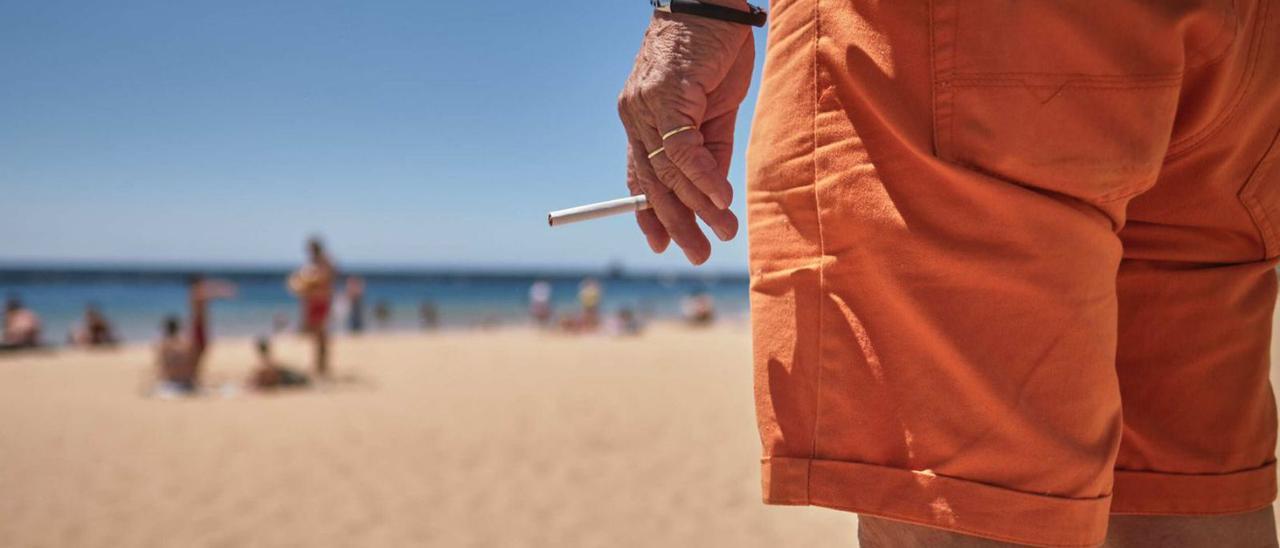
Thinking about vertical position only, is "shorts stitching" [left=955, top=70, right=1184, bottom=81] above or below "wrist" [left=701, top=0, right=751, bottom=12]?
below

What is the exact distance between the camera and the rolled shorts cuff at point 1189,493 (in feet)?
3.82

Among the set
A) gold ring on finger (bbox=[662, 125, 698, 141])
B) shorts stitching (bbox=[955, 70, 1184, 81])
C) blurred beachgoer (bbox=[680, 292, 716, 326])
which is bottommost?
blurred beachgoer (bbox=[680, 292, 716, 326])

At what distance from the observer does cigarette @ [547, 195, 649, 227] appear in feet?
4.12

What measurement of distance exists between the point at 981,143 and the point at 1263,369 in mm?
672

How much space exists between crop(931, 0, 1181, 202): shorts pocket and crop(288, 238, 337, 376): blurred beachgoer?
31.6ft

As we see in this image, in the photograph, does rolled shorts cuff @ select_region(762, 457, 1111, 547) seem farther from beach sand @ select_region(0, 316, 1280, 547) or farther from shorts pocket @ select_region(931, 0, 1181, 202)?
beach sand @ select_region(0, 316, 1280, 547)

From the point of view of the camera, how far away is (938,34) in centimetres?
95

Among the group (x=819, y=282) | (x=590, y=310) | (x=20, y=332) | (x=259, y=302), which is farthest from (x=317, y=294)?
(x=259, y=302)

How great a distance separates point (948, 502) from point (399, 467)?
4.77 m

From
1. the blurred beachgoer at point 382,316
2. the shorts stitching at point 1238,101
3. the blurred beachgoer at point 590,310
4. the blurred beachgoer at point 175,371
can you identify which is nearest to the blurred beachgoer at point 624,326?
the blurred beachgoer at point 590,310

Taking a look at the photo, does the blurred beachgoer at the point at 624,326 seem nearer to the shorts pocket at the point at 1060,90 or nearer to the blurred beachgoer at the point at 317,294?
the blurred beachgoer at the point at 317,294

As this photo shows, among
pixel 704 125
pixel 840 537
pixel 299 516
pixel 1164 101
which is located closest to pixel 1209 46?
pixel 1164 101

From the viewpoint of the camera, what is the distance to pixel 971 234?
36.7 inches

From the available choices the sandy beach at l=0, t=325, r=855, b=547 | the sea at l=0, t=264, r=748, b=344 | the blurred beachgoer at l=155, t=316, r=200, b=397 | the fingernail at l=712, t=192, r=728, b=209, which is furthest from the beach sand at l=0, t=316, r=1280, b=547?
the sea at l=0, t=264, r=748, b=344
